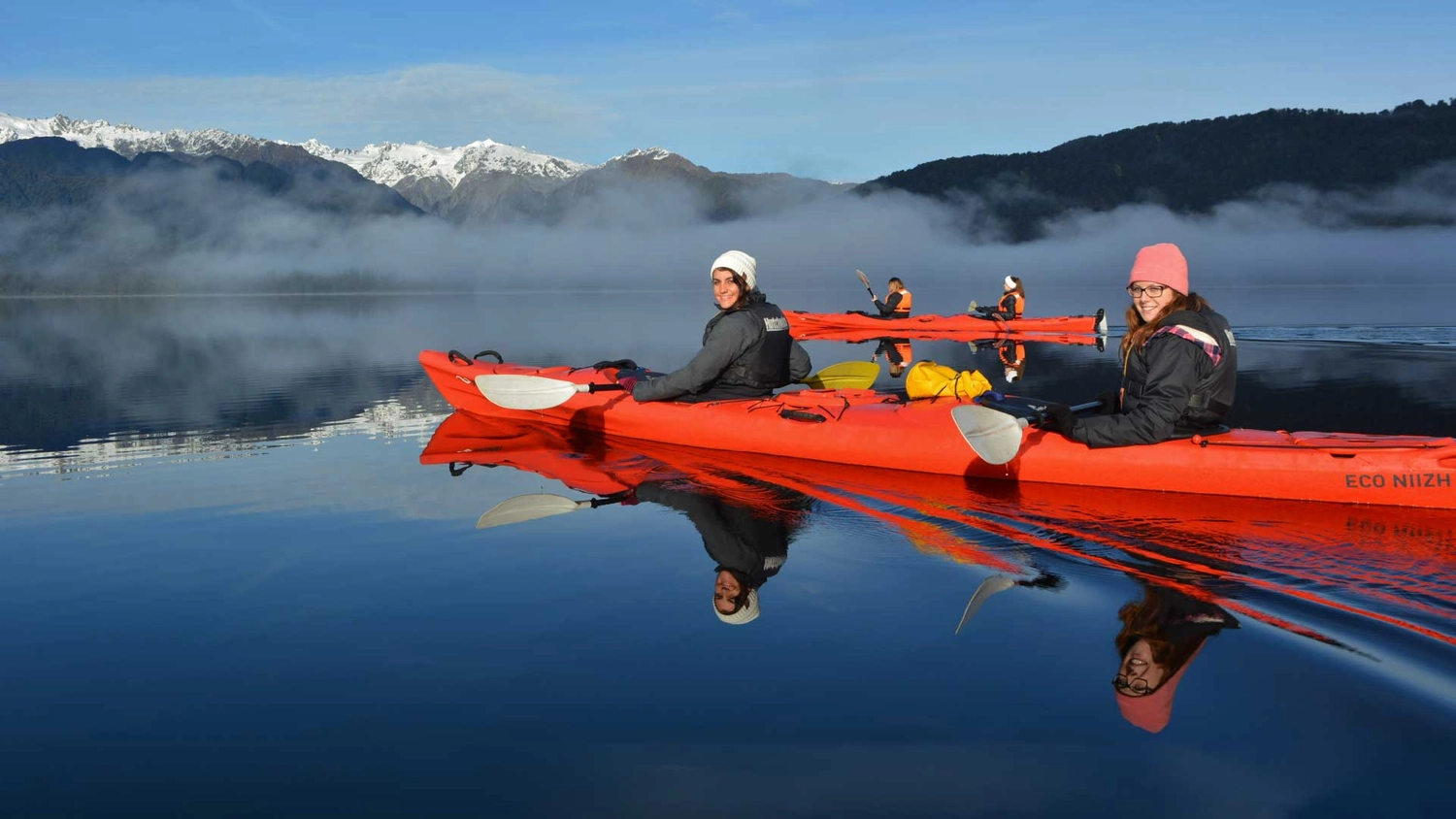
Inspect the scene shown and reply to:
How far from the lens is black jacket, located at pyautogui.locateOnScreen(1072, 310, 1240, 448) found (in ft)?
23.0

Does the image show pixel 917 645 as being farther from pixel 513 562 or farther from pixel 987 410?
pixel 987 410

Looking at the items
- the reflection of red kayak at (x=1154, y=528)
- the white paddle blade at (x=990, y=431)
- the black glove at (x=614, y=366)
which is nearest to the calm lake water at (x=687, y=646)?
the reflection of red kayak at (x=1154, y=528)

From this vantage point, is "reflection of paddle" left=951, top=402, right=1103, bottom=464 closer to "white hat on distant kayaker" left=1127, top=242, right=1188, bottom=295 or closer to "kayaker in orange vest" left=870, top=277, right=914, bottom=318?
"white hat on distant kayaker" left=1127, top=242, right=1188, bottom=295

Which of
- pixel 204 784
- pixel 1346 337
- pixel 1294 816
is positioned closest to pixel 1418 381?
pixel 1346 337

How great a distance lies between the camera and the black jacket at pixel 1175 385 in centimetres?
702

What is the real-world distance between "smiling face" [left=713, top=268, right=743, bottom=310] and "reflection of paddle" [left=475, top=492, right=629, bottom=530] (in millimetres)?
2103

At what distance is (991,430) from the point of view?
797cm

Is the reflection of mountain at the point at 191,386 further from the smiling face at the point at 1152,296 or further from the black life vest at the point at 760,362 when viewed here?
the smiling face at the point at 1152,296

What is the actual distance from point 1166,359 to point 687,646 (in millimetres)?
4113

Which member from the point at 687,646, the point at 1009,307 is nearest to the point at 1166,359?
the point at 687,646

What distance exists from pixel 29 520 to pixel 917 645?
670cm

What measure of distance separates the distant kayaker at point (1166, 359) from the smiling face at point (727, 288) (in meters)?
3.33

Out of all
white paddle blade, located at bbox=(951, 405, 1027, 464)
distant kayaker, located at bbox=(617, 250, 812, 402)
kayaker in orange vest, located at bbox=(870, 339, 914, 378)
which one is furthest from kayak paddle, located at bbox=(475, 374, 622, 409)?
kayaker in orange vest, located at bbox=(870, 339, 914, 378)

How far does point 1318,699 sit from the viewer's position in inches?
166
